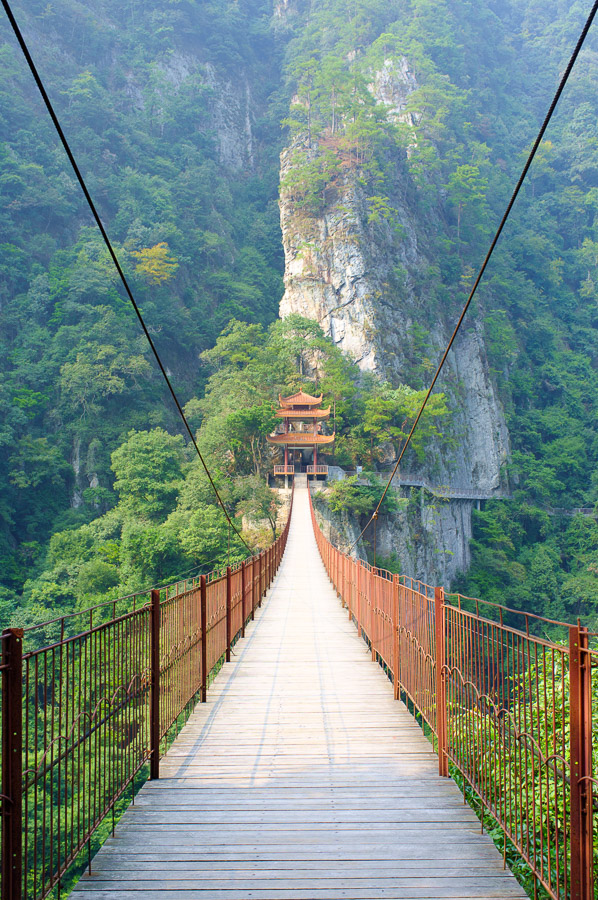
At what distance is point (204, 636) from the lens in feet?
19.1

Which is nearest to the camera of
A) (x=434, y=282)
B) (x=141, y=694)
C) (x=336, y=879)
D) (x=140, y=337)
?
(x=336, y=879)

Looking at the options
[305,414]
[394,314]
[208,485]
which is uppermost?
[394,314]

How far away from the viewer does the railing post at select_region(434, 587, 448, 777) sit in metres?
4.05

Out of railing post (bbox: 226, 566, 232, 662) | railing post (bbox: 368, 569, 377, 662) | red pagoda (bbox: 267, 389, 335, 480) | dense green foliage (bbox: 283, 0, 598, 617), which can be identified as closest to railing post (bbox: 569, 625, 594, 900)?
railing post (bbox: 368, 569, 377, 662)

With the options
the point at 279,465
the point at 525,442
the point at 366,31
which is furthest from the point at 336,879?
the point at 366,31

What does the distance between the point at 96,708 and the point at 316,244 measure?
155 ft

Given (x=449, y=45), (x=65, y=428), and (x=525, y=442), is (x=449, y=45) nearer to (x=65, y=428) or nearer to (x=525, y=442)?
(x=525, y=442)

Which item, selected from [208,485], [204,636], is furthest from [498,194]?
→ [204,636]

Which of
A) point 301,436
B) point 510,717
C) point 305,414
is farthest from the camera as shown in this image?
point 301,436

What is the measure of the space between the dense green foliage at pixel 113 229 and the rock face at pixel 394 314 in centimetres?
947

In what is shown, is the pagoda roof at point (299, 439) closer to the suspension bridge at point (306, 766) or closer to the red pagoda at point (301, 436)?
the red pagoda at point (301, 436)

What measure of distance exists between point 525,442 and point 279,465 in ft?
76.5

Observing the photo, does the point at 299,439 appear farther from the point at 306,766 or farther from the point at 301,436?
the point at 306,766

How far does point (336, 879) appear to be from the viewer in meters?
2.82
